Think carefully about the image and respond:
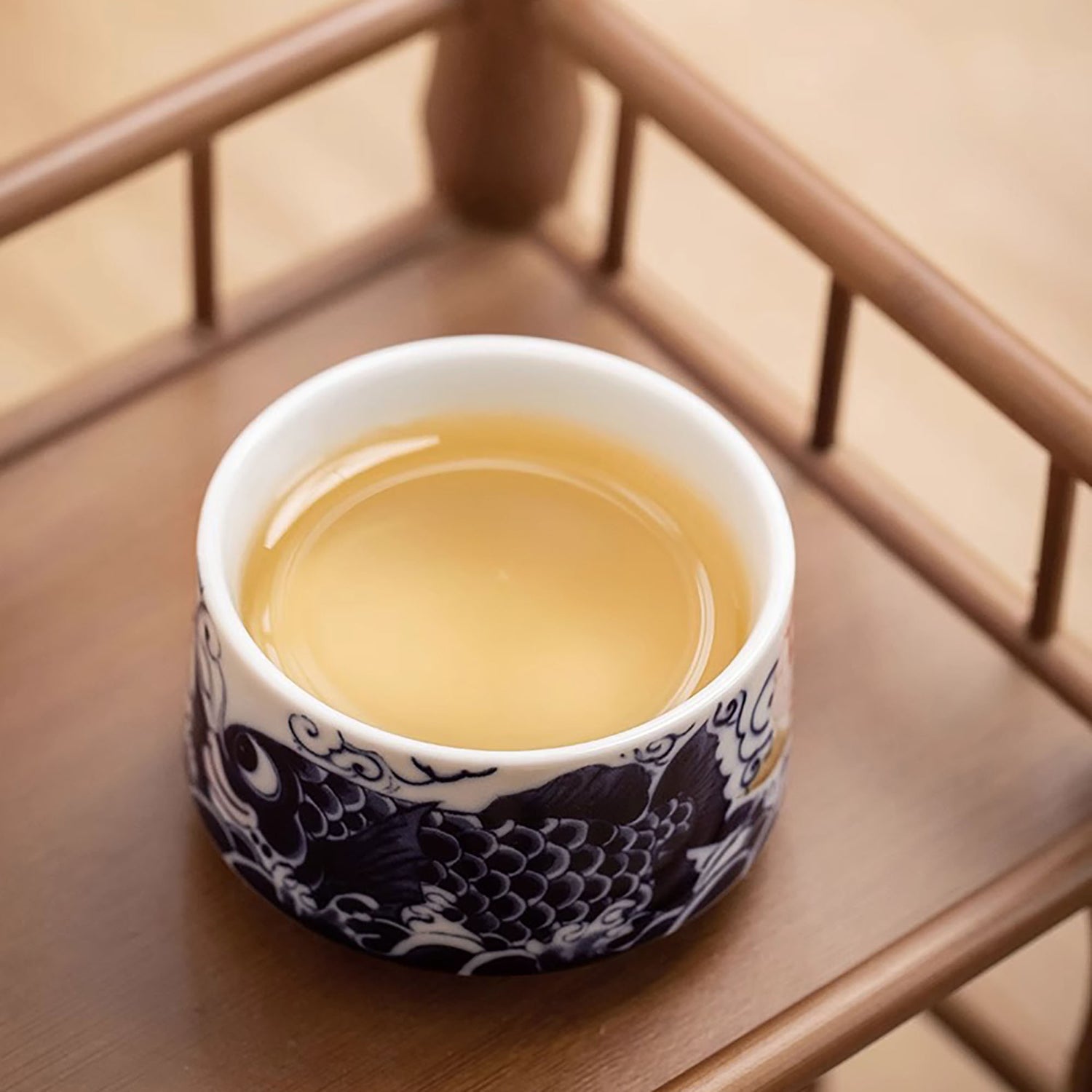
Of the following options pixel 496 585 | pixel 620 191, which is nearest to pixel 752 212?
pixel 620 191

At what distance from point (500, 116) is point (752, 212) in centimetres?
41

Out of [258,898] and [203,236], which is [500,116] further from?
[258,898]

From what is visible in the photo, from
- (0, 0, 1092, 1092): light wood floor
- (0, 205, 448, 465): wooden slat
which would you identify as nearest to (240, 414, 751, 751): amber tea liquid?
(0, 205, 448, 465): wooden slat

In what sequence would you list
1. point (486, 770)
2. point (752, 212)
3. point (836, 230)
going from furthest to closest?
point (752, 212)
point (836, 230)
point (486, 770)

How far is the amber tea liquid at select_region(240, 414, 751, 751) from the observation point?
0.44 m

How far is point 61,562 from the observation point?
1.75 feet

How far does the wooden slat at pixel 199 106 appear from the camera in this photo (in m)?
0.50

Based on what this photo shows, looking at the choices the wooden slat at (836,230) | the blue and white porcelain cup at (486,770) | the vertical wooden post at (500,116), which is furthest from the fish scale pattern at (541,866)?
the vertical wooden post at (500,116)

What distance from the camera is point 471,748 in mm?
426

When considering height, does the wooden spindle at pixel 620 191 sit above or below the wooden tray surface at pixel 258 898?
above

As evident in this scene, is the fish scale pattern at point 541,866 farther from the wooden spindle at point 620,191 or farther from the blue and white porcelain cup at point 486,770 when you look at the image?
the wooden spindle at point 620,191

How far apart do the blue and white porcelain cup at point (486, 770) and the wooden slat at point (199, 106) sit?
0.08 meters

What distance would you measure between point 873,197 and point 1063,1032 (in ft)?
1.34

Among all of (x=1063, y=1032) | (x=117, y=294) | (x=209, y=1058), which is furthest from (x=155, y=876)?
(x=117, y=294)
